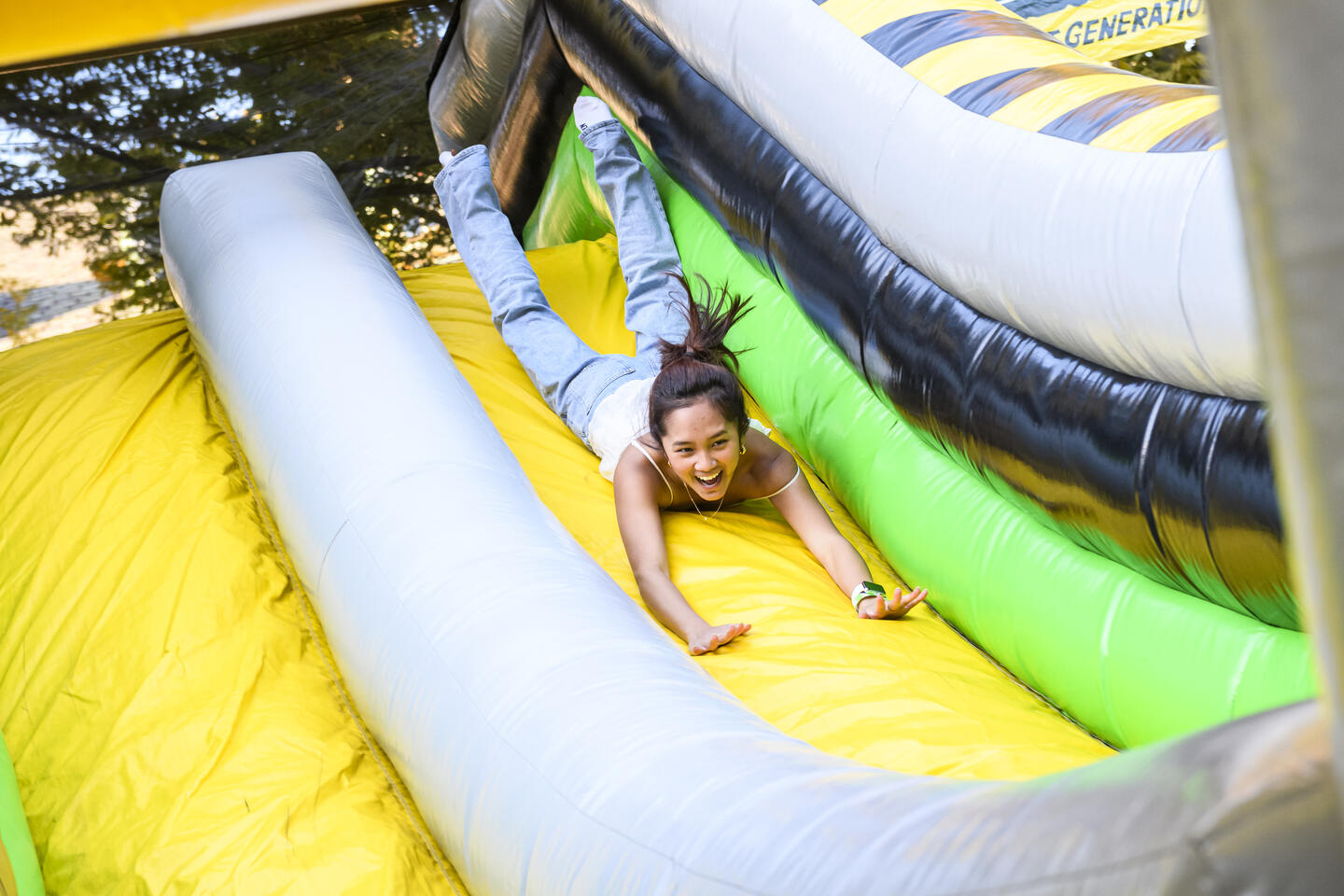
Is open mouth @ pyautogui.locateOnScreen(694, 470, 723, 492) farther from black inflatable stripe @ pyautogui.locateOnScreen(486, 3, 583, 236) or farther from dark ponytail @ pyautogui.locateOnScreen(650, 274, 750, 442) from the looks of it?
black inflatable stripe @ pyautogui.locateOnScreen(486, 3, 583, 236)

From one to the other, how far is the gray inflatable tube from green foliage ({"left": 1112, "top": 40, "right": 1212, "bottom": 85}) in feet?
8.41

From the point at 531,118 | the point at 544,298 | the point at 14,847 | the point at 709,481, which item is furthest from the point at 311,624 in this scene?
the point at 531,118

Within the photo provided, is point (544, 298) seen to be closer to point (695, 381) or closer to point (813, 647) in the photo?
point (695, 381)

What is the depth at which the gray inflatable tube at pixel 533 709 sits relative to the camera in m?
0.36

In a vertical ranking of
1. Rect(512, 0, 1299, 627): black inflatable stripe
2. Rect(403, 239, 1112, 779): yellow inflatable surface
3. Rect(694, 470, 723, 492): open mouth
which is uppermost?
Rect(512, 0, 1299, 627): black inflatable stripe

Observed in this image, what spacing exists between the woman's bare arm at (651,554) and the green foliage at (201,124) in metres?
2.08

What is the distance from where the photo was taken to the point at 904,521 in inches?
59.2

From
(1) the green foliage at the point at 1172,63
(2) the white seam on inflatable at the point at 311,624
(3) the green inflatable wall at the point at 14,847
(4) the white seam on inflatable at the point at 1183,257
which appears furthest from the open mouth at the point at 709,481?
(1) the green foliage at the point at 1172,63

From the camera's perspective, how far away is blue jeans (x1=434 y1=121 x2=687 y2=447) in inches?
73.6

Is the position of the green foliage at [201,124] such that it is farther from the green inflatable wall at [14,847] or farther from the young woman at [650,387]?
the green inflatable wall at [14,847]

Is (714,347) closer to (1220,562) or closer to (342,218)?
(342,218)

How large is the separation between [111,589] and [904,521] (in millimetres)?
1043

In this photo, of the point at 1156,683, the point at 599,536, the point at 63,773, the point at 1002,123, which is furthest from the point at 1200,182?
the point at 63,773

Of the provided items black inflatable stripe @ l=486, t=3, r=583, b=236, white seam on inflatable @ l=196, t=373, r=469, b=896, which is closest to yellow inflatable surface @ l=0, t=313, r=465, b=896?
white seam on inflatable @ l=196, t=373, r=469, b=896
